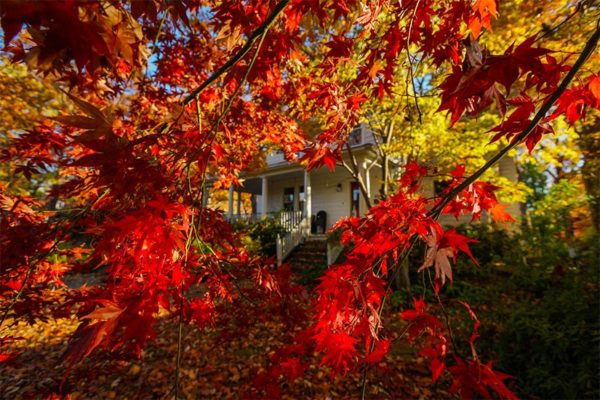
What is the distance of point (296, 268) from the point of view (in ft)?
34.7

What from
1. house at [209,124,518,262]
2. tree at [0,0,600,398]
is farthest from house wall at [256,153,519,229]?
tree at [0,0,600,398]

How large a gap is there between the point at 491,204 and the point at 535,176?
1855 inches

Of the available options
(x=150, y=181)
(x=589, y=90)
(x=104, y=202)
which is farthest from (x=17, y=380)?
(x=589, y=90)

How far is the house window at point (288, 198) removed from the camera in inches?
733

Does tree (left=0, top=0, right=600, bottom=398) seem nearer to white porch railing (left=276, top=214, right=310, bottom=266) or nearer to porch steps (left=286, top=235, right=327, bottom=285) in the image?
porch steps (left=286, top=235, right=327, bottom=285)

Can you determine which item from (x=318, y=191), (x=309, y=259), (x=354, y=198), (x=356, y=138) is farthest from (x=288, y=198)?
(x=309, y=259)

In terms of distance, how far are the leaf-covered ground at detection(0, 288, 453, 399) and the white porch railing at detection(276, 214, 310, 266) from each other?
5.16 meters

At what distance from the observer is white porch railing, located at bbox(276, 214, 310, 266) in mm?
A: 11231

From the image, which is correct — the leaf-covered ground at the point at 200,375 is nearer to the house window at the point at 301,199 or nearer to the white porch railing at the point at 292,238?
the white porch railing at the point at 292,238

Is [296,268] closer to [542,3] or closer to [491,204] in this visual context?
[491,204]

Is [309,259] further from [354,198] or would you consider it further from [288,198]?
[288,198]

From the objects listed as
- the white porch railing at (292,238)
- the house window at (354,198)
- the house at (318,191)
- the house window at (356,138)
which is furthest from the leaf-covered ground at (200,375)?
the house window at (356,138)

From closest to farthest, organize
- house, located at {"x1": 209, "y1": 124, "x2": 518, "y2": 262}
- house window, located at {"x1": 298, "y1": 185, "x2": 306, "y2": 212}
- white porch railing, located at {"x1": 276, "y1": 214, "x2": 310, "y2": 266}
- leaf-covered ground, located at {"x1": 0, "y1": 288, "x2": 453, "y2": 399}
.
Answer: leaf-covered ground, located at {"x1": 0, "y1": 288, "x2": 453, "y2": 399}, white porch railing, located at {"x1": 276, "y1": 214, "x2": 310, "y2": 266}, house, located at {"x1": 209, "y1": 124, "x2": 518, "y2": 262}, house window, located at {"x1": 298, "y1": 185, "x2": 306, "y2": 212}

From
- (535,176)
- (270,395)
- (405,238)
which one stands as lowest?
(270,395)
